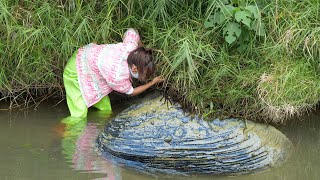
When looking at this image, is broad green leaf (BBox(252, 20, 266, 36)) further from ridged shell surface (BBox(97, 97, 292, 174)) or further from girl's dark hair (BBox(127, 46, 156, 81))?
girl's dark hair (BBox(127, 46, 156, 81))

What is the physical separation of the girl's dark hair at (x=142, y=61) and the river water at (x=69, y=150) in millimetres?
739

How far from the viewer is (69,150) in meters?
4.96

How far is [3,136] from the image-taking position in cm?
522

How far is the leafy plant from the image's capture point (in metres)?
5.02

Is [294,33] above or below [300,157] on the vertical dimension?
above

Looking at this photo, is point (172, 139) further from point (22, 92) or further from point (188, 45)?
point (22, 92)

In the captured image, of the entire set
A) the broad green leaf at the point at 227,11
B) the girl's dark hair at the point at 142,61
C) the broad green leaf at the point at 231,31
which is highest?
the broad green leaf at the point at 227,11

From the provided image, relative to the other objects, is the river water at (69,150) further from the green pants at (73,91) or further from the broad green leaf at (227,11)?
the broad green leaf at (227,11)

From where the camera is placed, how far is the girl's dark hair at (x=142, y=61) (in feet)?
16.8

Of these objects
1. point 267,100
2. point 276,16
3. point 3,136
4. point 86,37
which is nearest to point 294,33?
point 276,16

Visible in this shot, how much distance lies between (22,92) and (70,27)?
851 millimetres

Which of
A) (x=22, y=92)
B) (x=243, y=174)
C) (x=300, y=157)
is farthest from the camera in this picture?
(x=22, y=92)

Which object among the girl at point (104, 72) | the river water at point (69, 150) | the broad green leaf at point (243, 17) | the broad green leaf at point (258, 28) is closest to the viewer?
the river water at point (69, 150)

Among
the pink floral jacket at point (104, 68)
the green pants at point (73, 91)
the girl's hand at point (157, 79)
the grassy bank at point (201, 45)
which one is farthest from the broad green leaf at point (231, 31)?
the green pants at point (73, 91)
